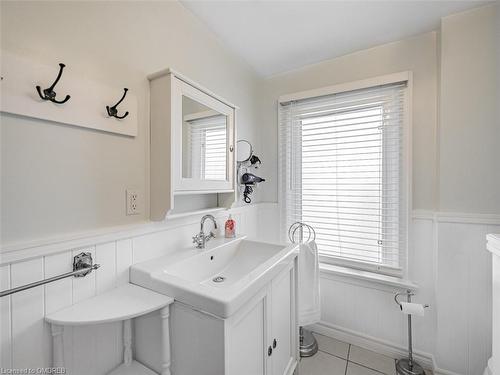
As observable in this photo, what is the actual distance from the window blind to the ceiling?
638 millimetres

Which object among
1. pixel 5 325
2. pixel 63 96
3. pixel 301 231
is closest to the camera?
pixel 5 325

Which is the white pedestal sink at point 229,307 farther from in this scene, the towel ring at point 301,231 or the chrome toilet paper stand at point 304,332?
the towel ring at point 301,231

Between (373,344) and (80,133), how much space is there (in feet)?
7.43

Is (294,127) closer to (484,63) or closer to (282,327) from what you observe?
(484,63)

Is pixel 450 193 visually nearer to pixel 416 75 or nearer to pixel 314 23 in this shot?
pixel 416 75

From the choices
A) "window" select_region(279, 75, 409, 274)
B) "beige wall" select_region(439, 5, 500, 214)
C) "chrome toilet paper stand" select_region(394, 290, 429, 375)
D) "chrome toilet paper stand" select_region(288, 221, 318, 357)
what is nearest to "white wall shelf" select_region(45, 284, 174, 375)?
"chrome toilet paper stand" select_region(288, 221, 318, 357)

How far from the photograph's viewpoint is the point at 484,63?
129cm

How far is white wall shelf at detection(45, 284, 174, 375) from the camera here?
72 cm

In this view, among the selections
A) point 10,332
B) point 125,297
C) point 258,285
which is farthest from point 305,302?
point 10,332

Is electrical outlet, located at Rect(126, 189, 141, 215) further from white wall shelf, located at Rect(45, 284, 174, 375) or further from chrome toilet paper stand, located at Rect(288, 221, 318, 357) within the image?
chrome toilet paper stand, located at Rect(288, 221, 318, 357)

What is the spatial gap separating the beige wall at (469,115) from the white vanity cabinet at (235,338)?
48.2 inches

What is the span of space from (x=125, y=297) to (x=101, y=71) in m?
0.93

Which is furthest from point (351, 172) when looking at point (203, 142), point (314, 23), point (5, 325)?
point (5, 325)

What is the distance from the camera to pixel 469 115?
132 centimetres
